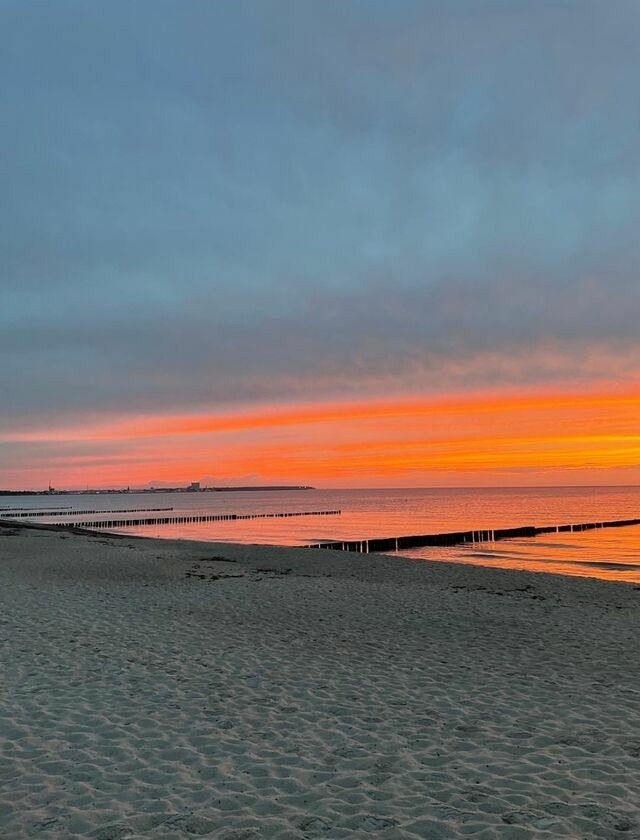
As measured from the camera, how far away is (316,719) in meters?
7.32

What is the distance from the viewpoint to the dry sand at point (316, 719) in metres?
5.04

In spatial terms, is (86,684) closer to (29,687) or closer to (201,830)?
(29,687)

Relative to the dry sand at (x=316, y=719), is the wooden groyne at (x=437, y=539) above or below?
below

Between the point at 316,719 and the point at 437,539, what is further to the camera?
the point at 437,539

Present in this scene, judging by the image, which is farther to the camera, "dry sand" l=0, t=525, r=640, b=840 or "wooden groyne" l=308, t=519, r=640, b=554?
"wooden groyne" l=308, t=519, r=640, b=554

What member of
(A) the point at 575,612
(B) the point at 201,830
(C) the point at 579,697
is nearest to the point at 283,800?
(B) the point at 201,830

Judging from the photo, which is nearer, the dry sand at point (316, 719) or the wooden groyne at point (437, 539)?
the dry sand at point (316, 719)

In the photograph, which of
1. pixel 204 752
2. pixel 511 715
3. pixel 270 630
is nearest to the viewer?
pixel 204 752

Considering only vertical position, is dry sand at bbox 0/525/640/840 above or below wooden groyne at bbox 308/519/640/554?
above

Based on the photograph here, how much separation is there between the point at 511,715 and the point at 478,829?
297cm

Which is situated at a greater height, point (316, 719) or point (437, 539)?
point (316, 719)

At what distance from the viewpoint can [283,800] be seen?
5270 millimetres

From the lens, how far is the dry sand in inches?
199

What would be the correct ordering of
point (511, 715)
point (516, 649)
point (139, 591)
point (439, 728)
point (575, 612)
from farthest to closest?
point (139, 591), point (575, 612), point (516, 649), point (511, 715), point (439, 728)
